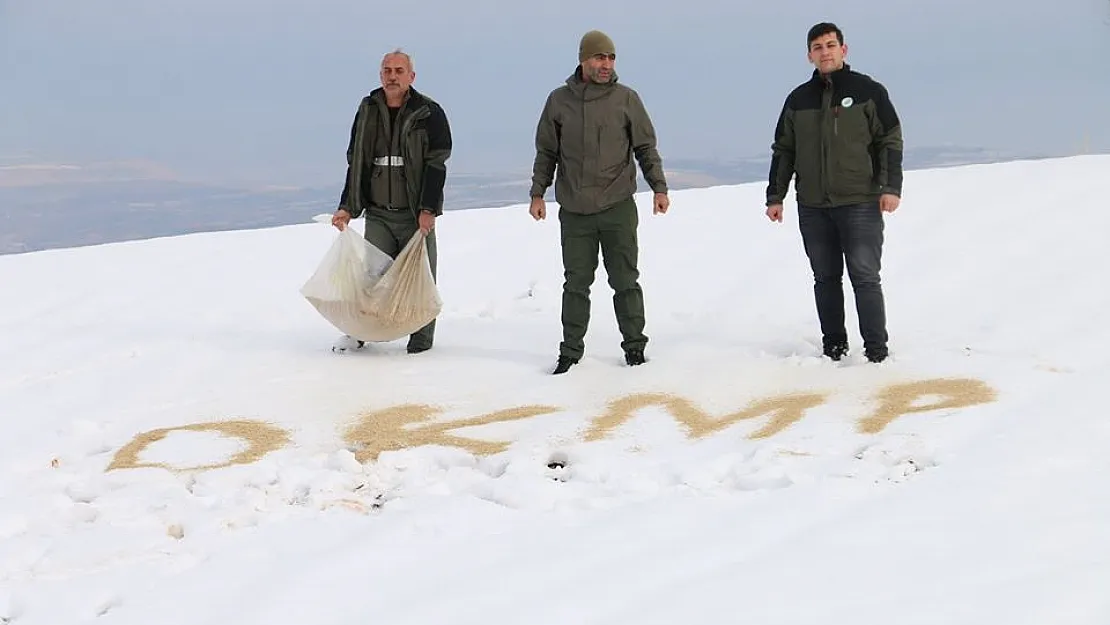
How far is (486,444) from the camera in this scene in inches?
186

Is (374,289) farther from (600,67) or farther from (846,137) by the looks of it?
(846,137)

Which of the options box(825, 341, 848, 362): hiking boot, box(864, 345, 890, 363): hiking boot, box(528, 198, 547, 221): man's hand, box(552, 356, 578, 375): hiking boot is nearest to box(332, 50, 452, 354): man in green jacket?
box(528, 198, 547, 221): man's hand

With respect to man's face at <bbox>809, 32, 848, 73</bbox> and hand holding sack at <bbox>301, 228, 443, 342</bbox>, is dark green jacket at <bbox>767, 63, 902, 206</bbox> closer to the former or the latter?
man's face at <bbox>809, 32, 848, 73</bbox>

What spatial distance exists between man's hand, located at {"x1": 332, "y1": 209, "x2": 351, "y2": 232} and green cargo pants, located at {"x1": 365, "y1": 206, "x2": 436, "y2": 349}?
0.16m

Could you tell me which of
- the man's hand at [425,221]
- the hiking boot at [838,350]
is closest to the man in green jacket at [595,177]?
the man's hand at [425,221]

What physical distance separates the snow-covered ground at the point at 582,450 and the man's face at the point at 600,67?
151 centimetres

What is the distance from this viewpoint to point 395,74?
6.24m

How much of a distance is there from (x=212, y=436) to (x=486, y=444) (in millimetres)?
1294

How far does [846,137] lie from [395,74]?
7.94ft

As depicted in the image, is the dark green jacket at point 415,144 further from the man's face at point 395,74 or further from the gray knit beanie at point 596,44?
the gray knit beanie at point 596,44

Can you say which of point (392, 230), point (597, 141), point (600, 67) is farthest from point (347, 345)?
point (600, 67)

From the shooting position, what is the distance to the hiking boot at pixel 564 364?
6.04 meters

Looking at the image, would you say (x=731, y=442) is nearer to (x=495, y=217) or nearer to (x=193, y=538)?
(x=193, y=538)

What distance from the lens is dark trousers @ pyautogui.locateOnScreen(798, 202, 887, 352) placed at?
574 cm
